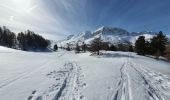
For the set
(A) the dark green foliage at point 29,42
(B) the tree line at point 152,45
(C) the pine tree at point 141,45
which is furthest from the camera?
(A) the dark green foliage at point 29,42

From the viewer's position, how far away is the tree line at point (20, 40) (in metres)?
97.1

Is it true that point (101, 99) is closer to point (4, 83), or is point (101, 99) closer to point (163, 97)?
point (163, 97)

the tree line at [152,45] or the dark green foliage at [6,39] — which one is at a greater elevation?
the dark green foliage at [6,39]

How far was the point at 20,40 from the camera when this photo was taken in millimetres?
107000

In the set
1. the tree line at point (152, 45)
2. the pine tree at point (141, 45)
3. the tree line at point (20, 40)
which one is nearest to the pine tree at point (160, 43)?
the tree line at point (152, 45)

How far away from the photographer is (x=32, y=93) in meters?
7.75

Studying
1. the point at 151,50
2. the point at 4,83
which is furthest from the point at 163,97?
the point at 151,50

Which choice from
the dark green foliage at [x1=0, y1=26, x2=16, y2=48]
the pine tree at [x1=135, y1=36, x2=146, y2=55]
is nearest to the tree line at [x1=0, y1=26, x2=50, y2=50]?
the dark green foliage at [x1=0, y1=26, x2=16, y2=48]

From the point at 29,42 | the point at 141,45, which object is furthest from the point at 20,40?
the point at 141,45

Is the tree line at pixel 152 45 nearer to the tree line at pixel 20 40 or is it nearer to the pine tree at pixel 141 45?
the pine tree at pixel 141 45

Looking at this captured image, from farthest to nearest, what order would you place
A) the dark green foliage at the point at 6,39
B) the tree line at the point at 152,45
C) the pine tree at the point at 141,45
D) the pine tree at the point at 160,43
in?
the dark green foliage at the point at 6,39 → the pine tree at the point at 160,43 → the tree line at the point at 152,45 → the pine tree at the point at 141,45

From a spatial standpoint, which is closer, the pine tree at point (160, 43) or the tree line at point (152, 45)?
the tree line at point (152, 45)

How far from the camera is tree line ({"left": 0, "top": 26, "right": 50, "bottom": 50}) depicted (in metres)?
97.1

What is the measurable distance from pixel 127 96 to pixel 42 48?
121 meters
